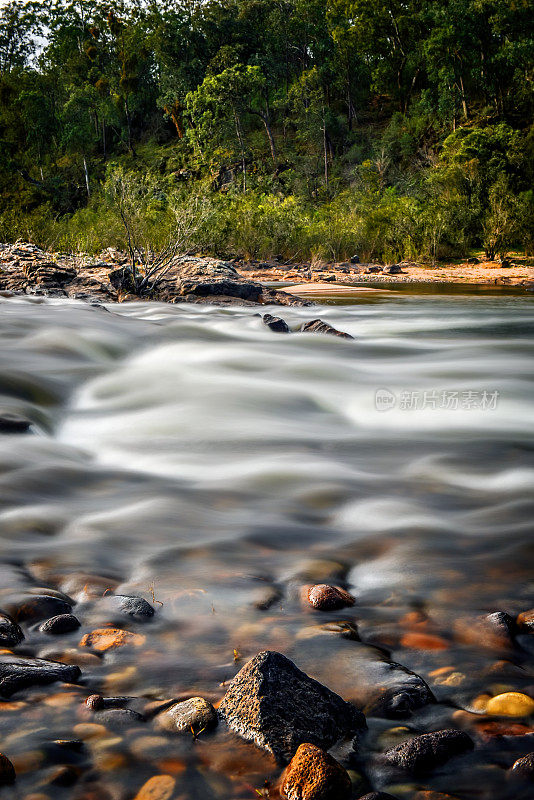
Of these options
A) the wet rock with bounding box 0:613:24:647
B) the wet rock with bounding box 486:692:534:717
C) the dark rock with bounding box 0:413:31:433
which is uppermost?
the dark rock with bounding box 0:413:31:433

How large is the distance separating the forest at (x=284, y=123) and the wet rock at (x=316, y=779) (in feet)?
43.3

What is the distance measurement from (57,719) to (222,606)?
0.66 m

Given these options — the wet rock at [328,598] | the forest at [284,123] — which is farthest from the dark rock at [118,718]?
the forest at [284,123]

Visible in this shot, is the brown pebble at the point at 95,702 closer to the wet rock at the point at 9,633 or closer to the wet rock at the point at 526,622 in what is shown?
the wet rock at the point at 9,633

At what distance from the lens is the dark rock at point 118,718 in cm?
137

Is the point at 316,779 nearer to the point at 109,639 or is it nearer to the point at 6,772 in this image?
the point at 6,772

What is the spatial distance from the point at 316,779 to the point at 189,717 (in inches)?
12.8

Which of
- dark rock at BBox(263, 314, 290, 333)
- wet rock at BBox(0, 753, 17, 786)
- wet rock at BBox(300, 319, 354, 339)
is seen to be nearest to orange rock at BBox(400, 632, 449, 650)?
wet rock at BBox(0, 753, 17, 786)

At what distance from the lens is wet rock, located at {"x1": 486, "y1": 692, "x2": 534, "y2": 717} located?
1459 mm

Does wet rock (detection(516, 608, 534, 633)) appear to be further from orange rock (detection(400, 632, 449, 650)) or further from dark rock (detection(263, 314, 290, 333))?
dark rock (detection(263, 314, 290, 333))

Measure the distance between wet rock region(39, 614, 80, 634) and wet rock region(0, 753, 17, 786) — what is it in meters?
0.57
